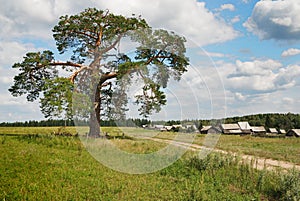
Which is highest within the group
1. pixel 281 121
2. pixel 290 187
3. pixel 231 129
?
pixel 281 121

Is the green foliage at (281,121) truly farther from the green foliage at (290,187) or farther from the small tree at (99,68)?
the green foliage at (290,187)

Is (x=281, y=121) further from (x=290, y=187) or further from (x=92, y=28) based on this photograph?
(x=290, y=187)

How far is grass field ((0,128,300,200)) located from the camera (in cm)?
870

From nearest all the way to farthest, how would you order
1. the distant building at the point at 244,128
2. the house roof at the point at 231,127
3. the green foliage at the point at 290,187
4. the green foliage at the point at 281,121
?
1. the green foliage at the point at 290,187
2. the house roof at the point at 231,127
3. the distant building at the point at 244,128
4. the green foliage at the point at 281,121

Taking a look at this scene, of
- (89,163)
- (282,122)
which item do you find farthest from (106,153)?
(282,122)

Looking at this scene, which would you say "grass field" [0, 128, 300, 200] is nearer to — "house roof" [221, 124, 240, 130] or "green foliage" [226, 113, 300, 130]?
"house roof" [221, 124, 240, 130]

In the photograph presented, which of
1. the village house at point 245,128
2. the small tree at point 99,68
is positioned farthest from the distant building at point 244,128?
the small tree at point 99,68

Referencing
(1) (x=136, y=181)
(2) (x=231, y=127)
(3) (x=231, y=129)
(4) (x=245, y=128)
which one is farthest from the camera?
(4) (x=245, y=128)

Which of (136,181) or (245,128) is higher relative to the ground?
(245,128)

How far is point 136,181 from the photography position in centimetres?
1046

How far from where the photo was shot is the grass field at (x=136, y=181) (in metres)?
8.70

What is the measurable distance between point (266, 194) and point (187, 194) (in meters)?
2.47

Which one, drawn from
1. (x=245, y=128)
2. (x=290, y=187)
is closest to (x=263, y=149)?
(x=290, y=187)

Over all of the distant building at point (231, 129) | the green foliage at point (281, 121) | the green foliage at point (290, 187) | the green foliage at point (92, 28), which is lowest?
the green foliage at point (290, 187)
